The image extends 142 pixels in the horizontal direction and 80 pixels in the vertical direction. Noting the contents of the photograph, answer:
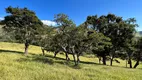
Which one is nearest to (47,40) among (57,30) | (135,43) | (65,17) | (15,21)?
→ (57,30)

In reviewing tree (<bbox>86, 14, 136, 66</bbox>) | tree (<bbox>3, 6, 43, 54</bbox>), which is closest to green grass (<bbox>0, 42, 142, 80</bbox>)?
tree (<bbox>86, 14, 136, 66</bbox>)

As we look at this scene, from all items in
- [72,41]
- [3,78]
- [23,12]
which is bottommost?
[3,78]

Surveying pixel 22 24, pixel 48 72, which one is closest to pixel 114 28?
pixel 22 24

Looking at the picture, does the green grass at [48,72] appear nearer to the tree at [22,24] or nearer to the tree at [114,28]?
the tree at [114,28]

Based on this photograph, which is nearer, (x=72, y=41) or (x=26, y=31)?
(x=72, y=41)

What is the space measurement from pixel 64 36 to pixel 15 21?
1780cm

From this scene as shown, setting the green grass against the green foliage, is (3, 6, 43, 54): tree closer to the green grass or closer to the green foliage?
the green foliage

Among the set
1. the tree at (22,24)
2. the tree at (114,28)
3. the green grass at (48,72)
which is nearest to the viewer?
the green grass at (48,72)

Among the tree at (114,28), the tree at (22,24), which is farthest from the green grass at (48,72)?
the tree at (22,24)

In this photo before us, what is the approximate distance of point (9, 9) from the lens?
34531 mm

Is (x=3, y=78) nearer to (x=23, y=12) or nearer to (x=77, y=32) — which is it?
(x=77, y=32)

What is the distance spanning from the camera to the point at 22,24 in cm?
3672

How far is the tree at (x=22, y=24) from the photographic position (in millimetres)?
34719

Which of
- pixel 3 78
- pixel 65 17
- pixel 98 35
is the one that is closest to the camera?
pixel 3 78
